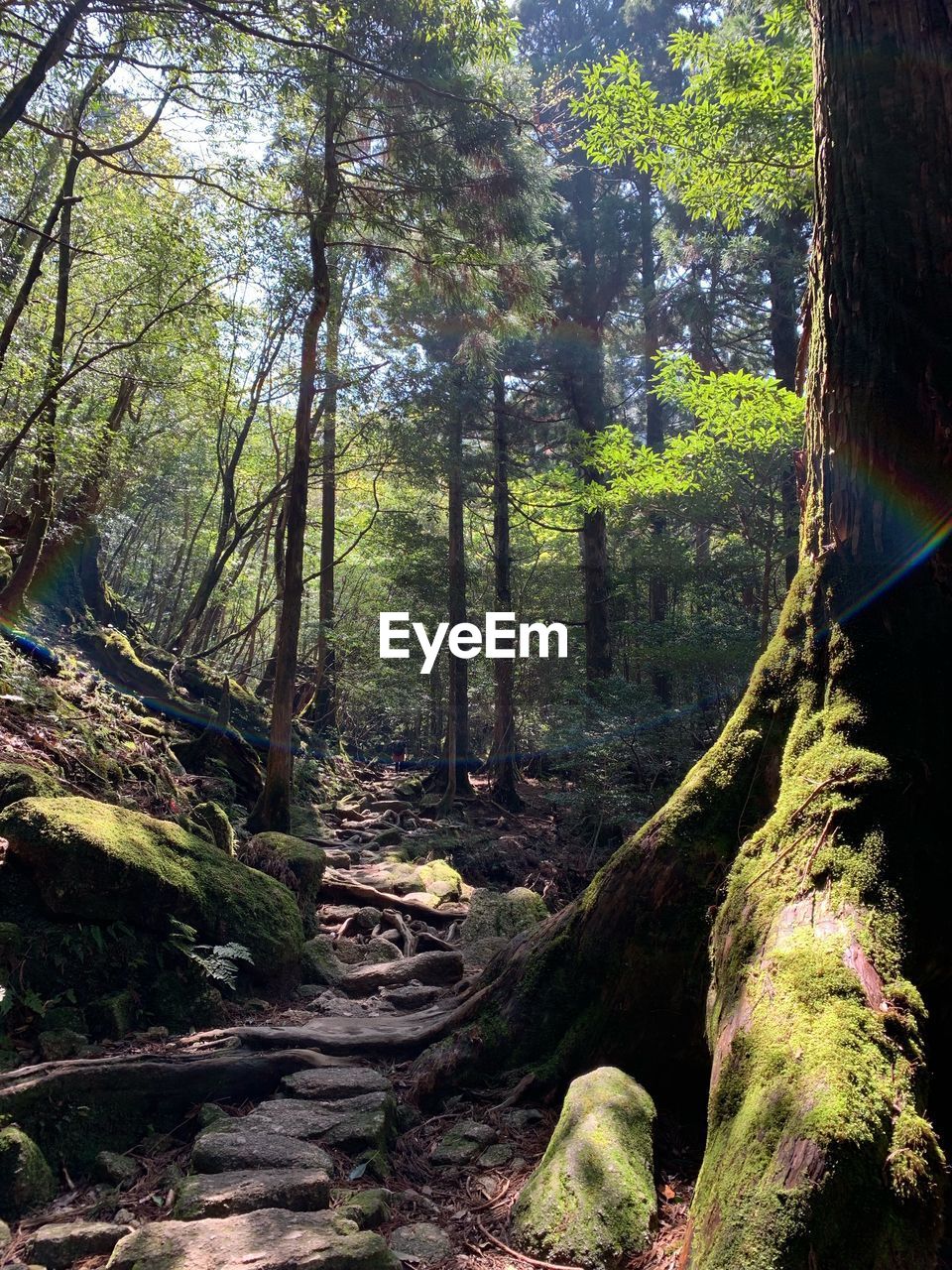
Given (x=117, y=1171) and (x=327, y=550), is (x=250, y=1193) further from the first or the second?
(x=327, y=550)

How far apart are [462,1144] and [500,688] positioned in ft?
41.6

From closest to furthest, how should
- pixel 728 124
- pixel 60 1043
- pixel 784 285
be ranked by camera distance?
1. pixel 60 1043
2. pixel 728 124
3. pixel 784 285

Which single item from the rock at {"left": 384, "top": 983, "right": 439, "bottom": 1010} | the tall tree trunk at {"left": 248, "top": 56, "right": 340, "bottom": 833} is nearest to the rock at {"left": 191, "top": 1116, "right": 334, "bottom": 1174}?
the rock at {"left": 384, "top": 983, "right": 439, "bottom": 1010}

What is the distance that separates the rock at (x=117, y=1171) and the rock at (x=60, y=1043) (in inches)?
27.5

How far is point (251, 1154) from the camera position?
3365 mm

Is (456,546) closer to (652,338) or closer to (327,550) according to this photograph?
(327,550)

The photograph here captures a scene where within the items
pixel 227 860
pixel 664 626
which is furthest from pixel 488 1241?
pixel 664 626

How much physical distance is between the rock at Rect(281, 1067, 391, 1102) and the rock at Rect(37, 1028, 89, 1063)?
110cm

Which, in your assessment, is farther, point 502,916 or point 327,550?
point 327,550

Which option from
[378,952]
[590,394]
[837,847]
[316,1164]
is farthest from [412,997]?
[590,394]

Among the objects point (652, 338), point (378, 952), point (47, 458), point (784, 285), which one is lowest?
point (378, 952)

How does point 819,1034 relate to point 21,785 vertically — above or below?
below

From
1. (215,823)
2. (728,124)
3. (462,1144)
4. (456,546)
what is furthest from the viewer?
(456,546)

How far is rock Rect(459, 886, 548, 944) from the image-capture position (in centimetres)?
803
